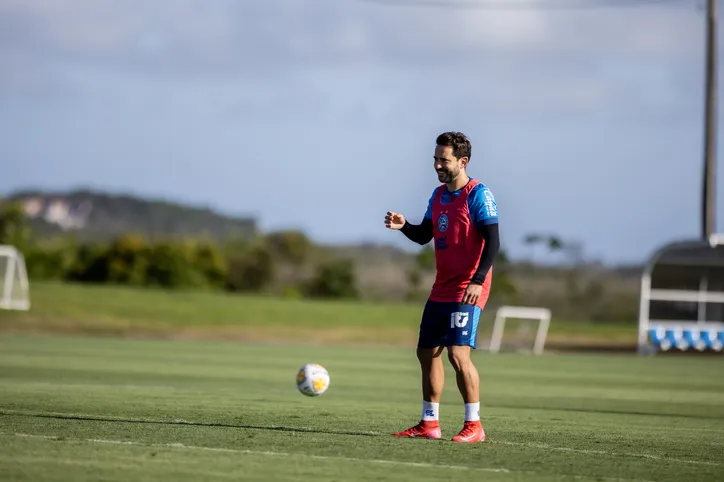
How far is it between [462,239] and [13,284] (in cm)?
3531

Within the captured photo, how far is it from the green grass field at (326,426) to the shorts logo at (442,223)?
1.95m

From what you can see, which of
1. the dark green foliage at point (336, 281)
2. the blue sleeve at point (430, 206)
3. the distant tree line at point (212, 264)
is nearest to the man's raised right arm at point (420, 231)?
the blue sleeve at point (430, 206)

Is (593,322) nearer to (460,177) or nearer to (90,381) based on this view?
(90,381)

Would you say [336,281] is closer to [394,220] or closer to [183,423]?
[183,423]

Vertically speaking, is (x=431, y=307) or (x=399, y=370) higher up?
(x=431, y=307)

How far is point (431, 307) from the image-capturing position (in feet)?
35.4

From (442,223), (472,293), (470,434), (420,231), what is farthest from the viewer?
(420,231)

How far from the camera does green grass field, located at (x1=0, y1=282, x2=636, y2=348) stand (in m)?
44.2

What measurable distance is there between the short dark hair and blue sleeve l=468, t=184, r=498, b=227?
37 centimetres

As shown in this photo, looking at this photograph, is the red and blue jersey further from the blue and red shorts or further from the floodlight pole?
the floodlight pole

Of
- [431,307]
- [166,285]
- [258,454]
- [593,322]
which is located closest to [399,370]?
[431,307]

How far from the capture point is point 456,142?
10.7 m

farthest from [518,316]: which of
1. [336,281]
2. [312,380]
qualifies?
[312,380]

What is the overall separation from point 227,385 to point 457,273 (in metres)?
8.41
